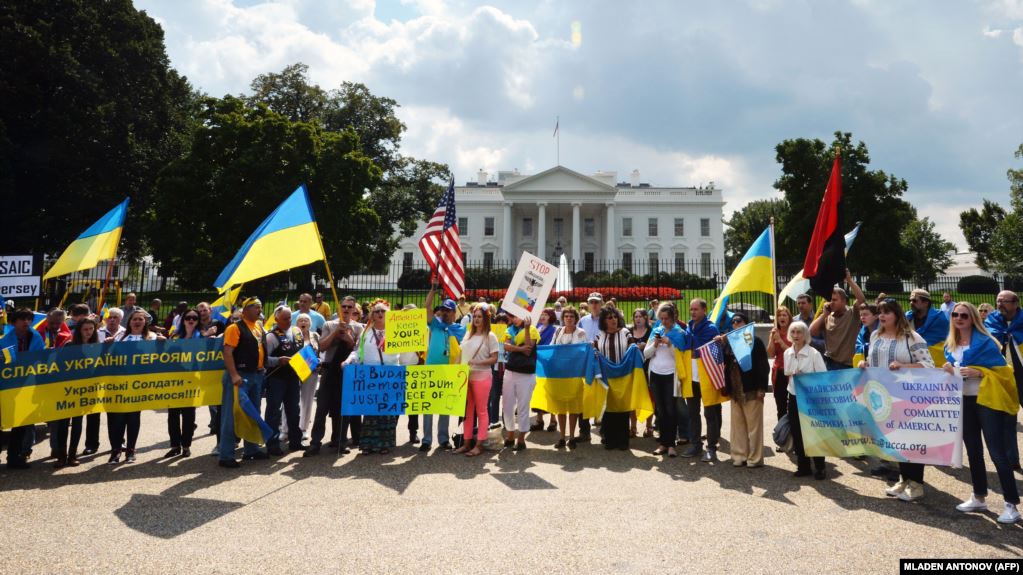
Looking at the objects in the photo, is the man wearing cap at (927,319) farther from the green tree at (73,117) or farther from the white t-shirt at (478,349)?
the green tree at (73,117)

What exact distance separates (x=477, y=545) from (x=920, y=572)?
3.08m

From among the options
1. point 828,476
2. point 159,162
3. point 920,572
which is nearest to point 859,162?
point 828,476

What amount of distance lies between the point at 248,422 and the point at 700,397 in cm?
565

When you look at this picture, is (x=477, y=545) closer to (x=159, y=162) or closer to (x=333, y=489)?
(x=333, y=489)

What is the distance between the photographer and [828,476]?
6.27 m

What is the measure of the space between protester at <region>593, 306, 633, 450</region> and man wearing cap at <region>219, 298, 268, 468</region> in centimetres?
444

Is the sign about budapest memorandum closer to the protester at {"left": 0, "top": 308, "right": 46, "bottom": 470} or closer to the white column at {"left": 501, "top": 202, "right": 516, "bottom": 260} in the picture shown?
the protester at {"left": 0, "top": 308, "right": 46, "bottom": 470}

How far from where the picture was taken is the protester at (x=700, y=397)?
7027mm

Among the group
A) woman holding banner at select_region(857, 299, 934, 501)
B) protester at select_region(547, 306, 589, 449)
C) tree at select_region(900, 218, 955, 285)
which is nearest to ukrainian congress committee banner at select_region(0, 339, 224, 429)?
protester at select_region(547, 306, 589, 449)

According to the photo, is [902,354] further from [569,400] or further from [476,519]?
[476,519]

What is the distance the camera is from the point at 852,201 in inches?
1394

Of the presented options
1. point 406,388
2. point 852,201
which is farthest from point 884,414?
point 852,201

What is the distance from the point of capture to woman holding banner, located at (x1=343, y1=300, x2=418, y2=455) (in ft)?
24.1

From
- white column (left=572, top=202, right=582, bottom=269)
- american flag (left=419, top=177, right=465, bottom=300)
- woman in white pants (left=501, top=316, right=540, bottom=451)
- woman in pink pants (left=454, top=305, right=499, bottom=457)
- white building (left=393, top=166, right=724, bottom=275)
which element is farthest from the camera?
white building (left=393, top=166, right=724, bottom=275)
